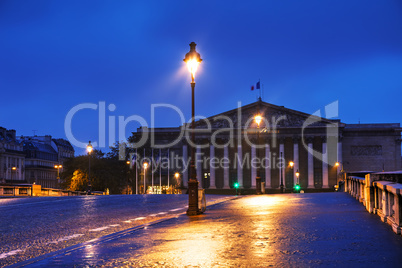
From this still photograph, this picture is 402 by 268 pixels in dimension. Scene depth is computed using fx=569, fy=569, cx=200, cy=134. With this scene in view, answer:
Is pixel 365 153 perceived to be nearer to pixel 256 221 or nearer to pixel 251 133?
pixel 251 133

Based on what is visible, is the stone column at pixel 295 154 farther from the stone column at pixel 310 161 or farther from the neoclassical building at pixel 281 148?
the stone column at pixel 310 161

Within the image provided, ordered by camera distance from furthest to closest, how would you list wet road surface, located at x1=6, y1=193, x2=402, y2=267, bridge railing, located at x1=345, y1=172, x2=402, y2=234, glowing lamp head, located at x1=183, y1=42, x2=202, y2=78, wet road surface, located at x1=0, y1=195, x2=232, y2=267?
glowing lamp head, located at x1=183, y1=42, x2=202, y2=78
wet road surface, located at x1=0, y1=195, x2=232, y2=267
bridge railing, located at x1=345, y1=172, x2=402, y2=234
wet road surface, located at x1=6, y1=193, x2=402, y2=267

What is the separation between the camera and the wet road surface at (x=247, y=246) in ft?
29.0

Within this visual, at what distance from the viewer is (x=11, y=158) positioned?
4599 inches

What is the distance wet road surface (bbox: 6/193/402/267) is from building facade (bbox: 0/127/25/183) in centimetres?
9999

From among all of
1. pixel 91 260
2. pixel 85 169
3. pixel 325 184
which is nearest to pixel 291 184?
pixel 325 184

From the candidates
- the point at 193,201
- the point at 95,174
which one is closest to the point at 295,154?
the point at 95,174

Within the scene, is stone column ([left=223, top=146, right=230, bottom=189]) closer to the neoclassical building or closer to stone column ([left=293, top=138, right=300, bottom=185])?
the neoclassical building

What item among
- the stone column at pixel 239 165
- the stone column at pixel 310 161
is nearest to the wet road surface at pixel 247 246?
the stone column at pixel 310 161

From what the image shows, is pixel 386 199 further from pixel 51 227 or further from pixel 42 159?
pixel 42 159

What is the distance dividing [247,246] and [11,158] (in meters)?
113

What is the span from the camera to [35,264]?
9.09m

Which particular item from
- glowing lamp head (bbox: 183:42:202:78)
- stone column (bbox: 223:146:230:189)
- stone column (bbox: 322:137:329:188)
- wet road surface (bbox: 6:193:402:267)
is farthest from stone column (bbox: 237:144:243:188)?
wet road surface (bbox: 6:193:402:267)

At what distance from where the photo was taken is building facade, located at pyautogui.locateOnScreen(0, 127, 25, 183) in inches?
4393
